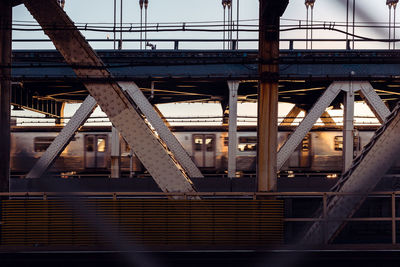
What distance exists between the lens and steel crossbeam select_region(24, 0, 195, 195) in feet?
19.9

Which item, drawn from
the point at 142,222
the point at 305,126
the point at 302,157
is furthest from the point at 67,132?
the point at 302,157

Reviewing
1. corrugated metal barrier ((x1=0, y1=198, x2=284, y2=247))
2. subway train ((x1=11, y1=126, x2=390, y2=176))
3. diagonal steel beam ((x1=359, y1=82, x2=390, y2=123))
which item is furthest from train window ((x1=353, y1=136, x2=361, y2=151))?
corrugated metal barrier ((x1=0, y1=198, x2=284, y2=247))

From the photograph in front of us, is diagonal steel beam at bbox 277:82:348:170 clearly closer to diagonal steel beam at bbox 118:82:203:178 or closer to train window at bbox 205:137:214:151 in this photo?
train window at bbox 205:137:214:151

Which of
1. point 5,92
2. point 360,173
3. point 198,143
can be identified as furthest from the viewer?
point 198,143

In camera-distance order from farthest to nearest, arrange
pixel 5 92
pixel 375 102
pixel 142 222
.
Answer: pixel 375 102, pixel 5 92, pixel 142 222

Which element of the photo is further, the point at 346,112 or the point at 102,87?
the point at 346,112

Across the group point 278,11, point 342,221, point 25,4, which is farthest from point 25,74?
point 342,221

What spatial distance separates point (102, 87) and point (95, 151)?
13438 mm

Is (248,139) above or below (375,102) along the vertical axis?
below

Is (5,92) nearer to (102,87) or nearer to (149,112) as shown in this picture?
(102,87)

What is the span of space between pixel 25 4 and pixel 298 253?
828 cm

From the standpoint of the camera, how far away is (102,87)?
238 inches

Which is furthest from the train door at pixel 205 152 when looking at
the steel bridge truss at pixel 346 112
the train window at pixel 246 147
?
the steel bridge truss at pixel 346 112

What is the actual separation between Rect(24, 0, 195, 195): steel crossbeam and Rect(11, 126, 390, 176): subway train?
40.0ft
